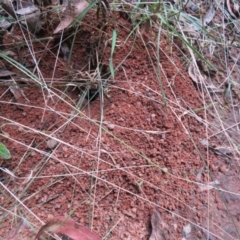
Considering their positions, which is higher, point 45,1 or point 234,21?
point 45,1

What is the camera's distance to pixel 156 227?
0.98m

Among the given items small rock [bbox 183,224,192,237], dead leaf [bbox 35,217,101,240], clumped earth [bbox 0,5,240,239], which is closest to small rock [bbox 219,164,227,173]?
clumped earth [bbox 0,5,240,239]

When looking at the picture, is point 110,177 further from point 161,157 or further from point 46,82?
point 46,82

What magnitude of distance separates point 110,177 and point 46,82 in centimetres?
38

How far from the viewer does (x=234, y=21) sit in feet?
5.12

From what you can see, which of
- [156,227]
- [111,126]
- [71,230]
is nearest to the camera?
[71,230]

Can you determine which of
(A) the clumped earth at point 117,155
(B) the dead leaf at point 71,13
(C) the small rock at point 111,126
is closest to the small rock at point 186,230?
(A) the clumped earth at point 117,155

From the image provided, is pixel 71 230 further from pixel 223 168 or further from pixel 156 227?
pixel 223 168

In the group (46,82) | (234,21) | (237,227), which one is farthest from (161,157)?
(234,21)

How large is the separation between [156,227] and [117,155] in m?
0.22

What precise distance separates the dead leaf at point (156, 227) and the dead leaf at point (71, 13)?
2.15ft

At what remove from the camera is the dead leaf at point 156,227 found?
38.2 inches

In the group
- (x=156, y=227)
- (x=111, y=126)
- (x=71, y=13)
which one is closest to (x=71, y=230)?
(x=156, y=227)

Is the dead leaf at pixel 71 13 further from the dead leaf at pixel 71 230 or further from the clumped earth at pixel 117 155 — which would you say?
the dead leaf at pixel 71 230
